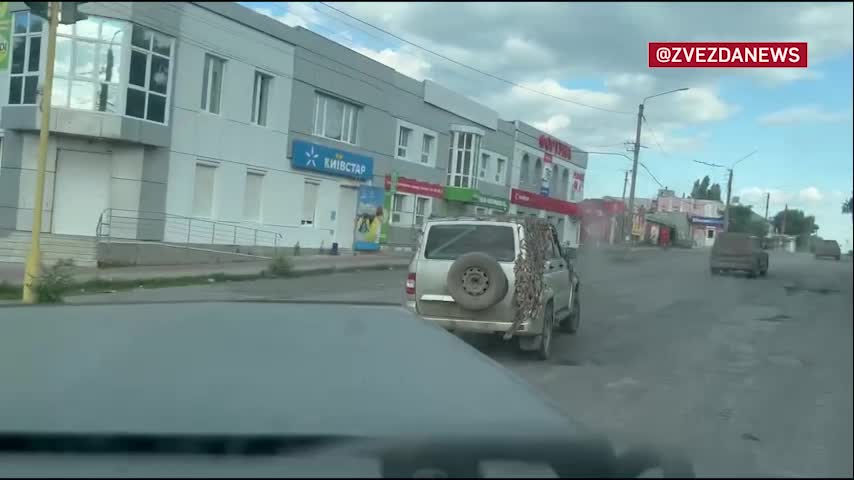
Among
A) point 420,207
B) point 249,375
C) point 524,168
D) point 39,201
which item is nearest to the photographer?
point 249,375

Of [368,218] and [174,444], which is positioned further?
[368,218]

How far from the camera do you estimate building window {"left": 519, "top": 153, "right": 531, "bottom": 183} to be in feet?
24.8

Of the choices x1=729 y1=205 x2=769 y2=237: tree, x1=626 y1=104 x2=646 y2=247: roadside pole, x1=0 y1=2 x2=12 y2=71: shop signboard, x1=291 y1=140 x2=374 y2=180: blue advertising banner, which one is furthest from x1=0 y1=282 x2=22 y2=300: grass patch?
x1=729 y1=205 x2=769 y2=237: tree

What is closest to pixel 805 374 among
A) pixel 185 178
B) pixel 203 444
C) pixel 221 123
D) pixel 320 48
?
pixel 320 48

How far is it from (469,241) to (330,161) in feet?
8.41

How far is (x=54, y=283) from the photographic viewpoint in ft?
24.8

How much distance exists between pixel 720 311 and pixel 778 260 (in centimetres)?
524

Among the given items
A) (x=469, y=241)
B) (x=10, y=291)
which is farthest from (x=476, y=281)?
(x=10, y=291)

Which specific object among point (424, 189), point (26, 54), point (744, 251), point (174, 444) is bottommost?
point (174, 444)

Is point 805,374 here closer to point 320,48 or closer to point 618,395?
point 618,395

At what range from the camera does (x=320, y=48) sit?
17.2ft

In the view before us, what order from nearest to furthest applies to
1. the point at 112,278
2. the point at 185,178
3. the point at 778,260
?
1. the point at 778,260
2. the point at 112,278
3. the point at 185,178

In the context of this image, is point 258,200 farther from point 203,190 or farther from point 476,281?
point 476,281

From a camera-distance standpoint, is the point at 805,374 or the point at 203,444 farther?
the point at 805,374
